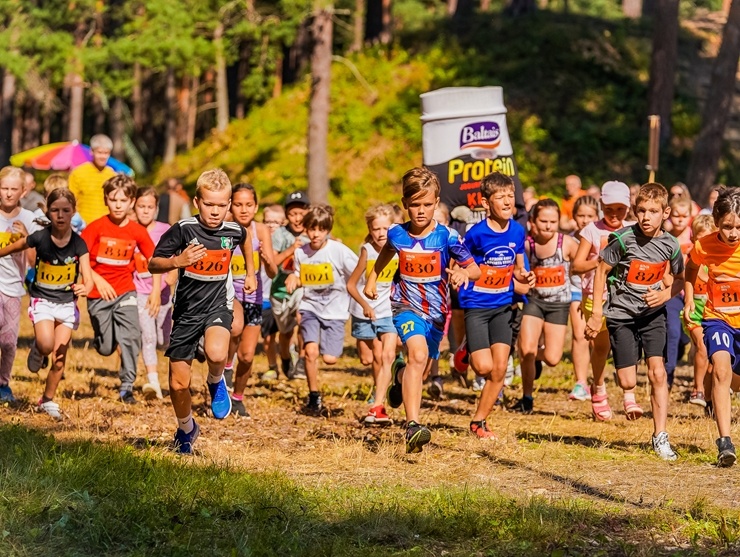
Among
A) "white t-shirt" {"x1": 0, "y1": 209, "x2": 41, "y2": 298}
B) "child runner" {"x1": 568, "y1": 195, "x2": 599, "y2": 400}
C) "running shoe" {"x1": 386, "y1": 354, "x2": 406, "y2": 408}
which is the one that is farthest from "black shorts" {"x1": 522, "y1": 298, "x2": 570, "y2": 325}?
"white t-shirt" {"x1": 0, "y1": 209, "x2": 41, "y2": 298}

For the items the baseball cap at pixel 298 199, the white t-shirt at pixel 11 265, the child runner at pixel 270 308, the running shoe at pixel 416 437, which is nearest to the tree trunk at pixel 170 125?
the child runner at pixel 270 308

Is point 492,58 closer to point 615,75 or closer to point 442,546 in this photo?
point 615,75

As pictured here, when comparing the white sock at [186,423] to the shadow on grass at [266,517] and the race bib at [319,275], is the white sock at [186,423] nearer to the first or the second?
the shadow on grass at [266,517]

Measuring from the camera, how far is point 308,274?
11.4 m

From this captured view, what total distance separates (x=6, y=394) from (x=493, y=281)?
4.69 m

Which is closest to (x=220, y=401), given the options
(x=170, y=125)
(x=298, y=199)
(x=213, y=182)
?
(x=213, y=182)

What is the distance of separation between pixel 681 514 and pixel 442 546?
154 cm

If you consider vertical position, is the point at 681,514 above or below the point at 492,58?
below

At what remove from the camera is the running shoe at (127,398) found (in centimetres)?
1106

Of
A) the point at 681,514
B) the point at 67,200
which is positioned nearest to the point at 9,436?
the point at 67,200

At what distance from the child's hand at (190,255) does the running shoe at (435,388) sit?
454 centimetres

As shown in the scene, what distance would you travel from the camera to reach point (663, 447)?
337 inches

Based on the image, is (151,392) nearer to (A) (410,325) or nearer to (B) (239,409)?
(B) (239,409)

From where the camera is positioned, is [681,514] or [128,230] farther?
[128,230]
